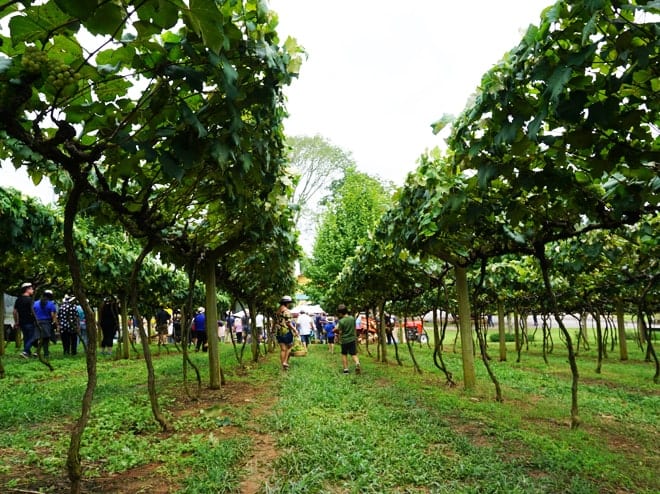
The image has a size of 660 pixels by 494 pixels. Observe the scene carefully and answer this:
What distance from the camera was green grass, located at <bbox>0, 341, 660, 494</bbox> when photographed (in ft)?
11.5

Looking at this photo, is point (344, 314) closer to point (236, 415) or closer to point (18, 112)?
point (236, 415)

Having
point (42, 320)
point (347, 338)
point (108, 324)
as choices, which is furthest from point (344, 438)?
point (108, 324)

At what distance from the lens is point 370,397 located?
276 inches

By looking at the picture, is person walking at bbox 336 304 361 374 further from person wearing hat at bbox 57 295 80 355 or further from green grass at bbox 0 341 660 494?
person wearing hat at bbox 57 295 80 355

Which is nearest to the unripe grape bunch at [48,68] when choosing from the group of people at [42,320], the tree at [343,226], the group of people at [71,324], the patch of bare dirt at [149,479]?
the patch of bare dirt at [149,479]

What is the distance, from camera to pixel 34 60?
189cm

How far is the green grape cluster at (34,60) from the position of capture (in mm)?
1872

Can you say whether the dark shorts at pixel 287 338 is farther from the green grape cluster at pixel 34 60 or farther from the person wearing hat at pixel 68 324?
the green grape cluster at pixel 34 60

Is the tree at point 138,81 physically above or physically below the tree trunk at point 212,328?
above

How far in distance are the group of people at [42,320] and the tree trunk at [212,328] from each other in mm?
3957

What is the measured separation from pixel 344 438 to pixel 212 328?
361cm

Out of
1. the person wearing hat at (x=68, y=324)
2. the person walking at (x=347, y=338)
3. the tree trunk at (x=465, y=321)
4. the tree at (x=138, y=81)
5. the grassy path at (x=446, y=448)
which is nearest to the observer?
the tree at (x=138, y=81)

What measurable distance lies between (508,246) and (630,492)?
9.60 feet

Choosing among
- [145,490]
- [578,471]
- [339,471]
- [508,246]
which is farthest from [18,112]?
[508,246]
